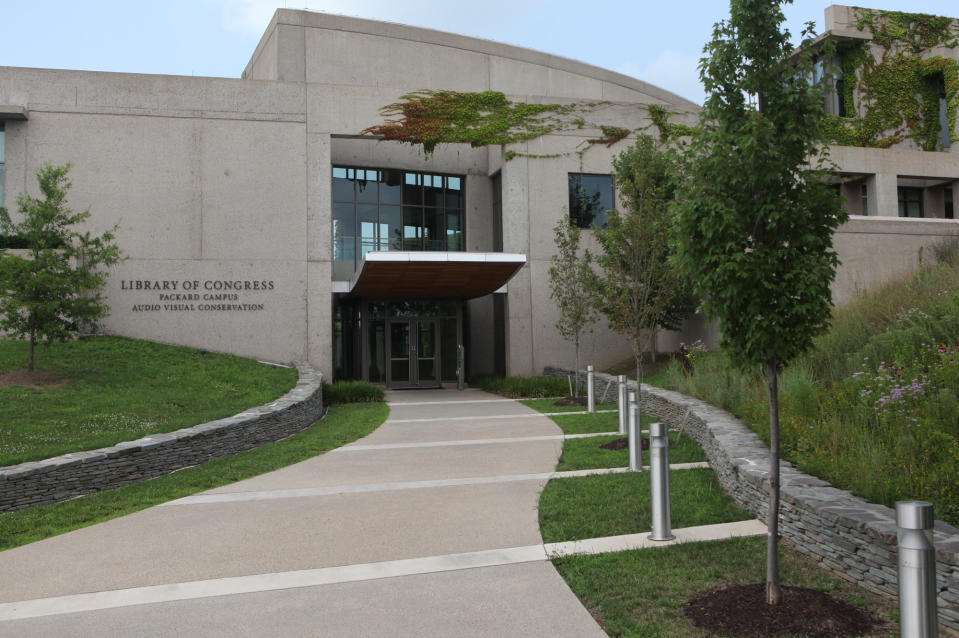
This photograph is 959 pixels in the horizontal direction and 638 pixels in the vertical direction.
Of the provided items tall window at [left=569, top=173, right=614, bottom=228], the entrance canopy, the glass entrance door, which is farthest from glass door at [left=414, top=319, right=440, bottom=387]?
tall window at [left=569, top=173, right=614, bottom=228]

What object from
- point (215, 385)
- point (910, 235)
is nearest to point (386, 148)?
point (215, 385)

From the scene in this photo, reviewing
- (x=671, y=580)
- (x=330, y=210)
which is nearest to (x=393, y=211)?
(x=330, y=210)

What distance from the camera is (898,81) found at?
95.6 ft

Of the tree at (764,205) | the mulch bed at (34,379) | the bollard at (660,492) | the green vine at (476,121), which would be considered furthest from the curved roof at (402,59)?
the tree at (764,205)

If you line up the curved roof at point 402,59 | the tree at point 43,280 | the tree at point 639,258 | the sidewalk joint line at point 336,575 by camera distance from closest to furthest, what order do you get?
the sidewalk joint line at point 336,575
the tree at point 639,258
the tree at point 43,280
the curved roof at point 402,59

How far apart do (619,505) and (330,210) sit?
1658 cm

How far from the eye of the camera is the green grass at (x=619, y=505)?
253 inches

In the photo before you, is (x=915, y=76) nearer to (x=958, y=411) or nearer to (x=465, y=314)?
(x=465, y=314)

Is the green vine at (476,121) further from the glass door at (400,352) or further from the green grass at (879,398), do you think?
the green grass at (879,398)

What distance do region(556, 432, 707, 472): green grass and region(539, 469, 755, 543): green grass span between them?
79cm

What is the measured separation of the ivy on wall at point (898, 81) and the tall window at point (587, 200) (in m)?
12.4

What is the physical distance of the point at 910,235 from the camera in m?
22.6

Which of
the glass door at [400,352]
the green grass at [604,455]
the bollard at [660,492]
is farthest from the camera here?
the glass door at [400,352]

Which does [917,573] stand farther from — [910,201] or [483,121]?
[910,201]
